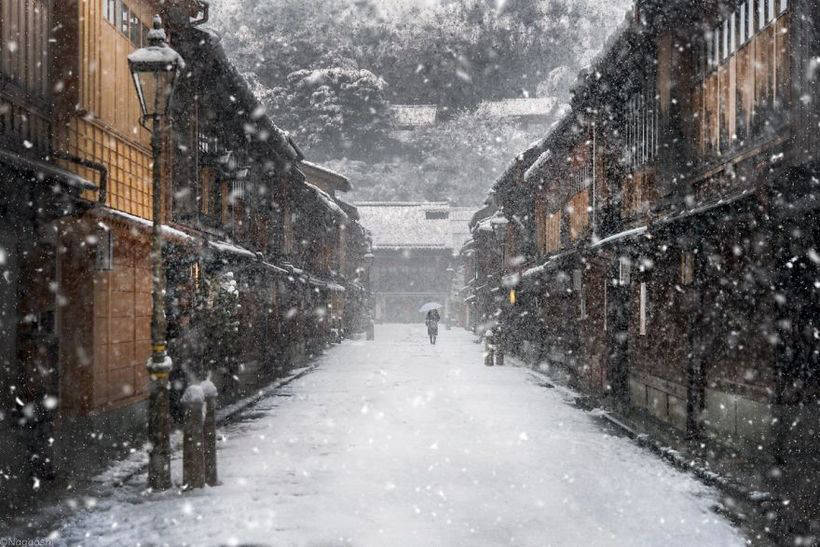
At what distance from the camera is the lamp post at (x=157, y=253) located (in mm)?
8148

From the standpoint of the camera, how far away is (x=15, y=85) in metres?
8.73

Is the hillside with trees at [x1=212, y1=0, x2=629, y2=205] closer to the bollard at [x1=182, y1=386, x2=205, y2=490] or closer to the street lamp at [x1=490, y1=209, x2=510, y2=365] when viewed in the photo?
the street lamp at [x1=490, y1=209, x2=510, y2=365]

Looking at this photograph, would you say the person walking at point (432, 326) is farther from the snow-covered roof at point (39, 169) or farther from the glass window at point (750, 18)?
the snow-covered roof at point (39, 169)

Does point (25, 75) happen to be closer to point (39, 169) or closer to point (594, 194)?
point (39, 169)

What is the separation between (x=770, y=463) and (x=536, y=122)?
245 feet

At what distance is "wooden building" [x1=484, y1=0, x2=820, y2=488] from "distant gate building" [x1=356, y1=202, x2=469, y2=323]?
160 ft

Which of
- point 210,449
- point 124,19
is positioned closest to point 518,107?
point 124,19

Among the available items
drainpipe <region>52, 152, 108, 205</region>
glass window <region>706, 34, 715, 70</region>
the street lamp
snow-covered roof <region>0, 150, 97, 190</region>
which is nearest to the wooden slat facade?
drainpipe <region>52, 152, 108, 205</region>

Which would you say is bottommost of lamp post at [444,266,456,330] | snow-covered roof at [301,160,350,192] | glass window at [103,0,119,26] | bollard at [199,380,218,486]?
bollard at [199,380,218,486]

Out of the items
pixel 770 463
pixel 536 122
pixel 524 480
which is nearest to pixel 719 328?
pixel 770 463

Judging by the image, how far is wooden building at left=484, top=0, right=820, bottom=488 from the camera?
9016mm

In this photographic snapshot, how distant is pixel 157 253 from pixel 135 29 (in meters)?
Result: 6.15

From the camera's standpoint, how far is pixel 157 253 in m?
8.52

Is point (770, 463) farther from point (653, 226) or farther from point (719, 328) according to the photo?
point (653, 226)
